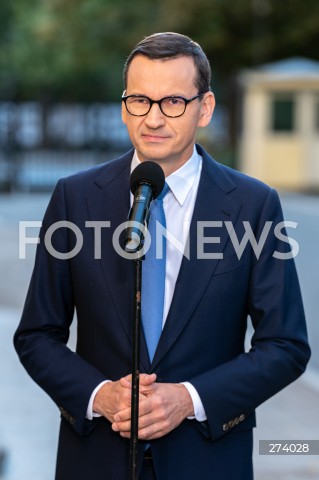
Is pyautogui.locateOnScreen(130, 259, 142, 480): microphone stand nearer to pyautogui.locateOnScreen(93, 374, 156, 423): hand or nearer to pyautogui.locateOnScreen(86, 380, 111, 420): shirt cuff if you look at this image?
pyautogui.locateOnScreen(93, 374, 156, 423): hand

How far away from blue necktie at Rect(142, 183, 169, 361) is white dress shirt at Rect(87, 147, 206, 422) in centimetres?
2

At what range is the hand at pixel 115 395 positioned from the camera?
9.46 ft

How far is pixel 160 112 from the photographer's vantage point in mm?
2994

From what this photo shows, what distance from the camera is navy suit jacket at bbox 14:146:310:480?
303 cm

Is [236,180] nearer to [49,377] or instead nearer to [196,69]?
[196,69]

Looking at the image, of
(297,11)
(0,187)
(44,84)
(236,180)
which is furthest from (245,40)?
(236,180)

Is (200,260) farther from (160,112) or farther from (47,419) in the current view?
(47,419)

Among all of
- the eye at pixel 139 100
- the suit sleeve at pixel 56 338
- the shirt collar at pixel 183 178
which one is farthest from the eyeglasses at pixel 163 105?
the suit sleeve at pixel 56 338

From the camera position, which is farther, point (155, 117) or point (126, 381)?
point (155, 117)

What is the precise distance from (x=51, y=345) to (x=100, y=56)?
3777 centimetres

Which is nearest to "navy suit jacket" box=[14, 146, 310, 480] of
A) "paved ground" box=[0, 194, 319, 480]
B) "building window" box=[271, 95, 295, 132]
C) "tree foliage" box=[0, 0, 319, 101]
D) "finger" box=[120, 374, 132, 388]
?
"finger" box=[120, 374, 132, 388]

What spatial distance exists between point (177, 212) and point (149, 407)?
53 centimetres

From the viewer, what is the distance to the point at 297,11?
33.7 m

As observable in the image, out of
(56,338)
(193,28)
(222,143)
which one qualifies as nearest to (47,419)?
(56,338)
